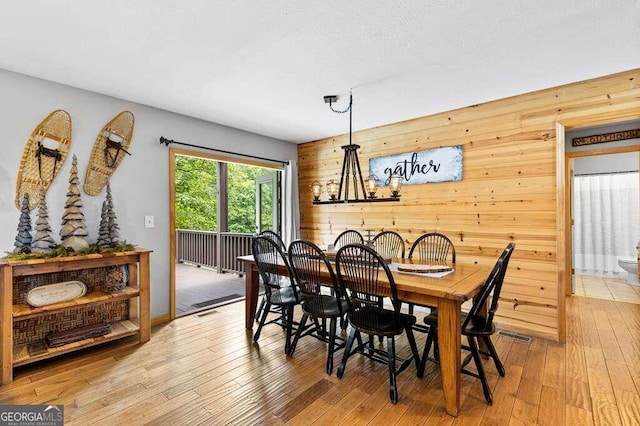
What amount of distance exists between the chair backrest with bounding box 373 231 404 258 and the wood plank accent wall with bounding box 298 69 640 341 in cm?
32

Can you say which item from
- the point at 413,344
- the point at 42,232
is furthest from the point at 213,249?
the point at 413,344

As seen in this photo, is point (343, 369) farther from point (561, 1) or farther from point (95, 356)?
point (561, 1)

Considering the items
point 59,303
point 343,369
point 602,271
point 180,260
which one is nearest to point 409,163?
point 343,369

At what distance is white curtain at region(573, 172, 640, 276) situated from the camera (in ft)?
18.0

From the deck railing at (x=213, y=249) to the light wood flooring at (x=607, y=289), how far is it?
5513mm

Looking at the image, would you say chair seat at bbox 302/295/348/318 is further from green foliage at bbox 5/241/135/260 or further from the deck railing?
the deck railing

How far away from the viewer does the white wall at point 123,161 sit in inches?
103

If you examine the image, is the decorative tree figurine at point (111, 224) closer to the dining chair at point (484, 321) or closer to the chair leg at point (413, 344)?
the chair leg at point (413, 344)

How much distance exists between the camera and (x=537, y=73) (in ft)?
8.70

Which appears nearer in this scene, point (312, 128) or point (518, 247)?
point (518, 247)

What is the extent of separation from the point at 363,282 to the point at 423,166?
217 centimetres

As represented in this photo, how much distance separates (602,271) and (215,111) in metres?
7.09

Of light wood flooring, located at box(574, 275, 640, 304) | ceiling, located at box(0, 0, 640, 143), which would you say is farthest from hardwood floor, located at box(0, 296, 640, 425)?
ceiling, located at box(0, 0, 640, 143)

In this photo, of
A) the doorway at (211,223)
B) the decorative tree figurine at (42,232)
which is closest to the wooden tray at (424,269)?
Result: the doorway at (211,223)
